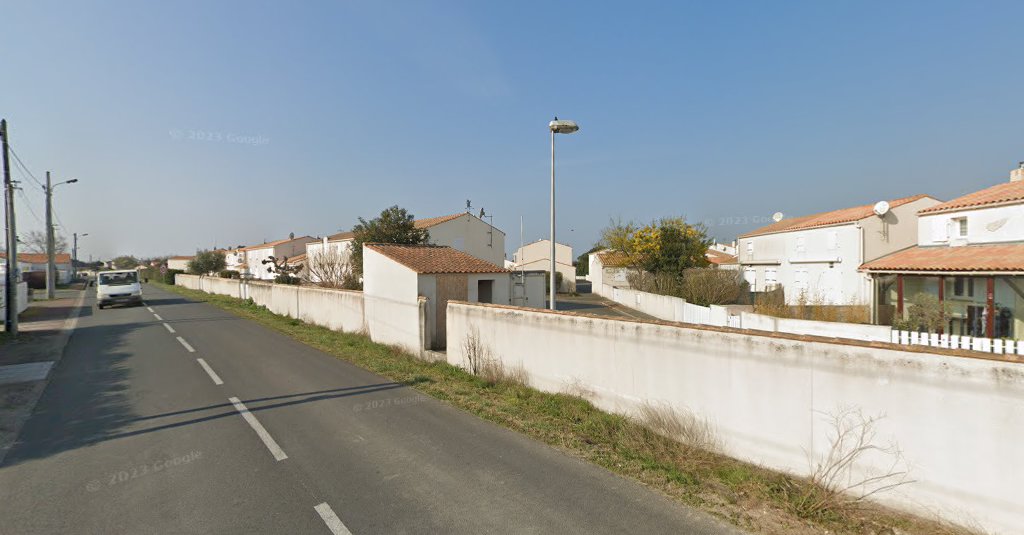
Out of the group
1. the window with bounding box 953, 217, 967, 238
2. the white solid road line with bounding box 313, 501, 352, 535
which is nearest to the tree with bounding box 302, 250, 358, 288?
the white solid road line with bounding box 313, 501, 352, 535

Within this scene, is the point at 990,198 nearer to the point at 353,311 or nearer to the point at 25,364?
the point at 353,311

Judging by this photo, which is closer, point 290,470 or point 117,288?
point 290,470

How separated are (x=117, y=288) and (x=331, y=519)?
29.4 meters

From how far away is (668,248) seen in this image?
32.9 meters

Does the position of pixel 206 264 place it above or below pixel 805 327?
above

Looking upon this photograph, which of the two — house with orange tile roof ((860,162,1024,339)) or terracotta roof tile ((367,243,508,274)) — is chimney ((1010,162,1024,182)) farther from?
terracotta roof tile ((367,243,508,274))

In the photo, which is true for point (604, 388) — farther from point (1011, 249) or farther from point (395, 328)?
point (1011, 249)

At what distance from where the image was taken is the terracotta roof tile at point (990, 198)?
15.0 m

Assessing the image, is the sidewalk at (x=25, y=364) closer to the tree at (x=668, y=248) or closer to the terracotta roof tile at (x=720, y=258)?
the tree at (x=668, y=248)

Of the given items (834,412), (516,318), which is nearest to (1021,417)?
(834,412)

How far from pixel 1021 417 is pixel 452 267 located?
1154 cm

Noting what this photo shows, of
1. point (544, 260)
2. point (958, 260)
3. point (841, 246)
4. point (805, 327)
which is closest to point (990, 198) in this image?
point (958, 260)

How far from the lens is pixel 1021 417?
11.1ft

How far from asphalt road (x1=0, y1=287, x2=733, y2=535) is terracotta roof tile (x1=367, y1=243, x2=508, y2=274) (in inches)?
182
